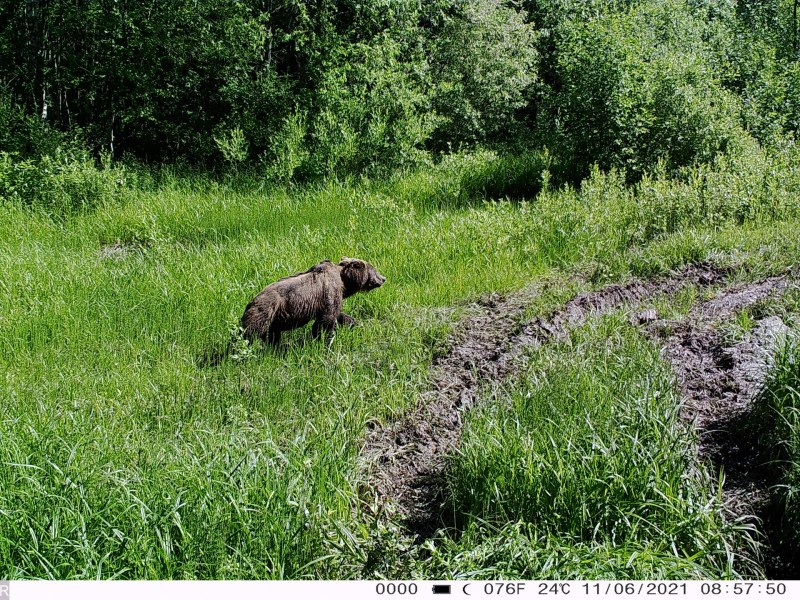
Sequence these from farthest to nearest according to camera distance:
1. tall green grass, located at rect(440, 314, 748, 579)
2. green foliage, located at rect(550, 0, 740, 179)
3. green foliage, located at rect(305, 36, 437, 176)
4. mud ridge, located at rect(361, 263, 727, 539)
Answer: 1. green foliage, located at rect(305, 36, 437, 176)
2. green foliage, located at rect(550, 0, 740, 179)
3. mud ridge, located at rect(361, 263, 727, 539)
4. tall green grass, located at rect(440, 314, 748, 579)

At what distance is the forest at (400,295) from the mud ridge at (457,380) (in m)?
0.03

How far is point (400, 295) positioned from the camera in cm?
664

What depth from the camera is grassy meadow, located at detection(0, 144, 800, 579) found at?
3.24 meters

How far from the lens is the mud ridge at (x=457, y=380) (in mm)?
4160

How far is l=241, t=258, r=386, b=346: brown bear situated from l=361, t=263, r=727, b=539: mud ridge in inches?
39.2

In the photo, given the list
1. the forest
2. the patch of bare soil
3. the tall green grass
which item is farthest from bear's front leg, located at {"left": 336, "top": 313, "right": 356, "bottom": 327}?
the patch of bare soil

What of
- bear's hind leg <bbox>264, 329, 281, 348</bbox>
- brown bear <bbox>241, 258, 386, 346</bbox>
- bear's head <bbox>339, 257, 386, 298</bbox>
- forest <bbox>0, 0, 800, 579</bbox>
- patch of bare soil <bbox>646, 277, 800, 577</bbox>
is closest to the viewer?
forest <bbox>0, 0, 800, 579</bbox>

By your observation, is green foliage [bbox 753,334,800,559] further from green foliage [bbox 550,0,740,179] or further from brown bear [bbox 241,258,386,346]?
green foliage [bbox 550,0,740,179]

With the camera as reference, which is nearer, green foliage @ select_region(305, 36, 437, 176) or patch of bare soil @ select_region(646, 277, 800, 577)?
patch of bare soil @ select_region(646, 277, 800, 577)

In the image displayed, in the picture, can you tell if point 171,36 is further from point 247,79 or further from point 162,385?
point 162,385

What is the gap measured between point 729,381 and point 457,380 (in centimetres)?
195

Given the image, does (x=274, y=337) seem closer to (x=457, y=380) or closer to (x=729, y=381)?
(x=457, y=380)

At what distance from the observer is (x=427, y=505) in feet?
13.3

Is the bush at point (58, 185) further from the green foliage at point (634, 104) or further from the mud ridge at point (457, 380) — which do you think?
the green foliage at point (634, 104)
